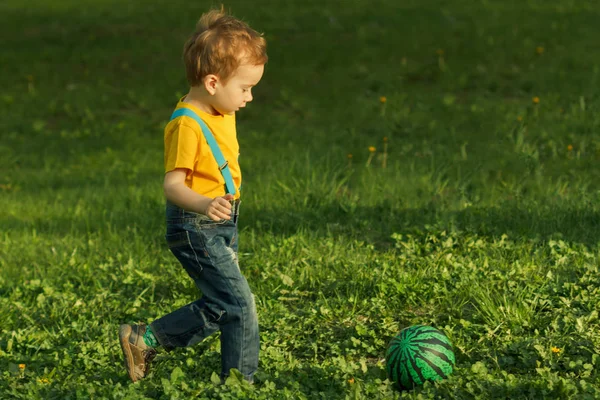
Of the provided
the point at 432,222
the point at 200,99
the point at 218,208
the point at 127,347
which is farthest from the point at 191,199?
the point at 432,222

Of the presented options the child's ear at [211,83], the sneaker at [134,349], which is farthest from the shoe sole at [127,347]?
the child's ear at [211,83]

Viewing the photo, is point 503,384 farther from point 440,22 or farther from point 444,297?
point 440,22

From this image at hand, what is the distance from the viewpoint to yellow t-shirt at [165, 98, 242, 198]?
434 cm

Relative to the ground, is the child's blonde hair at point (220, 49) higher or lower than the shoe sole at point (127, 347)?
higher

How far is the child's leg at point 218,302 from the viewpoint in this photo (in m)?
4.49

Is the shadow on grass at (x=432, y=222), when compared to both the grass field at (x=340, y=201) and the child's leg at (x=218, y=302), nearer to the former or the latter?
the grass field at (x=340, y=201)

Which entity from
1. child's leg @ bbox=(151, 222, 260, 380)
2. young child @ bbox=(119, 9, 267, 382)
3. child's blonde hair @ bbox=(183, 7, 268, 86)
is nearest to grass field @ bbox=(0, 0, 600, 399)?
child's leg @ bbox=(151, 222, 260, 380)

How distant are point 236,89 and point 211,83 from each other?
125 mm

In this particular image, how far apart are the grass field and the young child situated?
A: 315 millimetres

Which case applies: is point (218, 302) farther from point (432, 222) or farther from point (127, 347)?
point (432, 222)

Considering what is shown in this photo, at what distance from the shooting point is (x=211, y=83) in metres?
4.41

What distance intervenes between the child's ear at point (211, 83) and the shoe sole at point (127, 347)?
55.0 inches

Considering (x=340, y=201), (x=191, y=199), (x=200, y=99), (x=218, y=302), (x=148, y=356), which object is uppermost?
(x=200, y=99)

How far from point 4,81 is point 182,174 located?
9.77 meters
